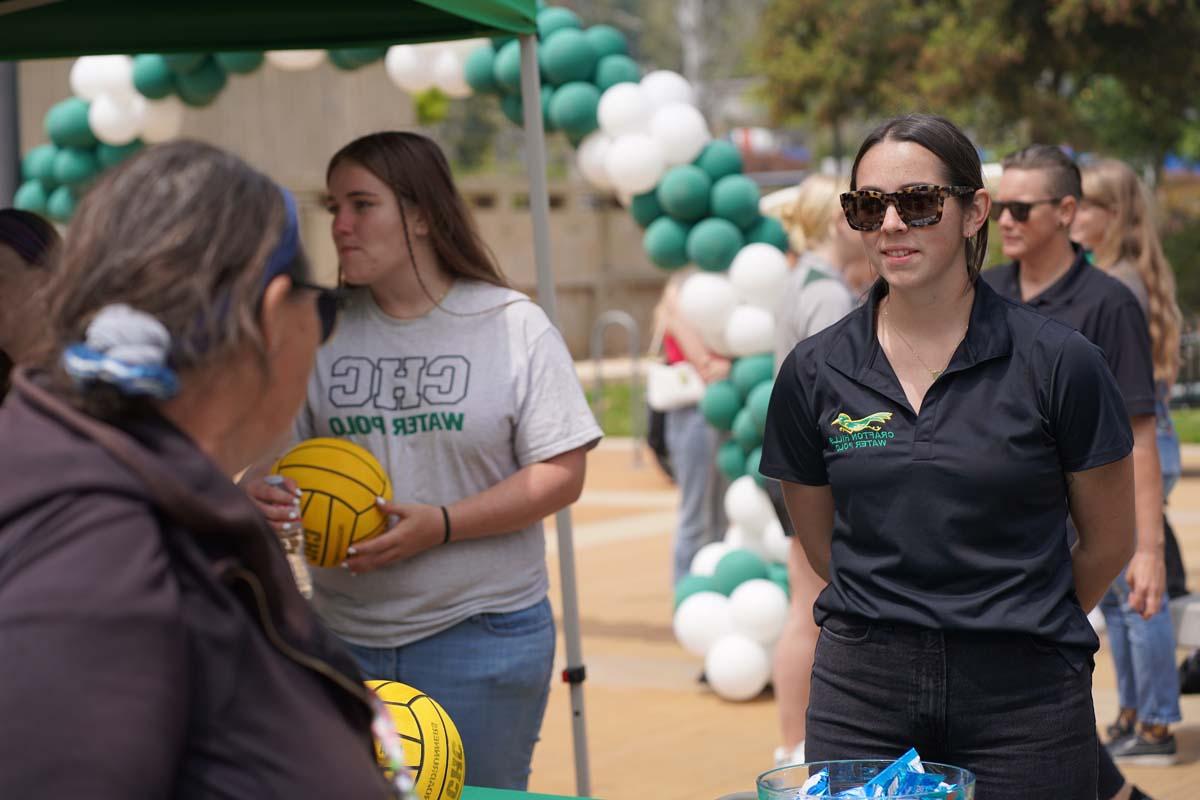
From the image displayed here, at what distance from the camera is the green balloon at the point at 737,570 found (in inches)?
271

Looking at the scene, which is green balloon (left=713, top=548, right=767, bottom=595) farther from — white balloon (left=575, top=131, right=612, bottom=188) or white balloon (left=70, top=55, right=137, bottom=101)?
white balloon (left=70, top=55, right=137, bottom=101)

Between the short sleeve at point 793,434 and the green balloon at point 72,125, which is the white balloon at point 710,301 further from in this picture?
the short sleeve at point 793,434

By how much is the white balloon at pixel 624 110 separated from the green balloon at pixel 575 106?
6cm

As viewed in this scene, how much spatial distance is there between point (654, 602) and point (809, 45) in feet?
77.3

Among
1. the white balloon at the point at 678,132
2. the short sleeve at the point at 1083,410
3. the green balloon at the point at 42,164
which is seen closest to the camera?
the short sleeve at the point at 1083,410

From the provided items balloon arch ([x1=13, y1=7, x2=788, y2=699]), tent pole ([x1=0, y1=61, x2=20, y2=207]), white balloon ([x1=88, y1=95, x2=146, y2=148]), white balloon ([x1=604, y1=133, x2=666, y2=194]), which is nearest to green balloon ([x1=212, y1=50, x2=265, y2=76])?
balloon arch ([x1=13, y1=7, x2=788, y2=699])

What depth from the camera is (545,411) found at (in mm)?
3420

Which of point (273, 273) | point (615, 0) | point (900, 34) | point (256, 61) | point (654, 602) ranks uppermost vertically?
point (615, 0)

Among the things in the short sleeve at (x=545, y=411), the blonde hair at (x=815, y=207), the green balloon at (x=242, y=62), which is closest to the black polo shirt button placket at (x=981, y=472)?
the short sleeve at (x=545, y=411)

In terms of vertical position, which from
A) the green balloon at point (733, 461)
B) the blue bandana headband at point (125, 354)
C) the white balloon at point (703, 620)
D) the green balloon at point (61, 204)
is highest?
the green balloon at point (61, 204)

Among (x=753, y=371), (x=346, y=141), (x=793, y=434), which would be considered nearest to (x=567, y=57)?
(x=753, y=371)

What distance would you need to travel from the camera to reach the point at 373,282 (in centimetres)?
346

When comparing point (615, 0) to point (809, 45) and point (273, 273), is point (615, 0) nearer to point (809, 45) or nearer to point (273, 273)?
point (809, 45)

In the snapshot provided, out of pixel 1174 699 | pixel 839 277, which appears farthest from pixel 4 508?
pixel 1174 699
